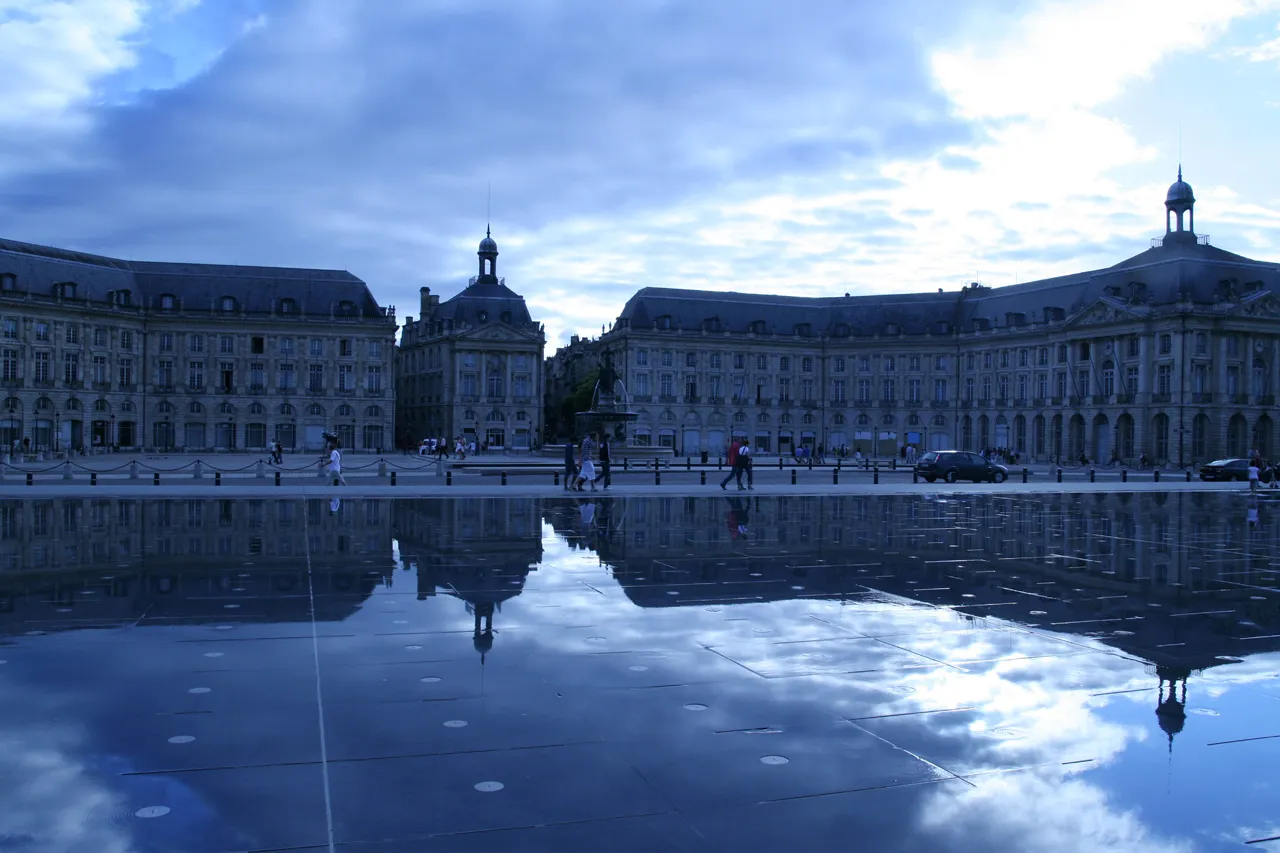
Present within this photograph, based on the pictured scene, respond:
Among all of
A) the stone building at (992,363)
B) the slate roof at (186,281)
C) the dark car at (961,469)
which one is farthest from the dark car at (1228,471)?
the slate roof at (186,281)

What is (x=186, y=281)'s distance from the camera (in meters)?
92.2

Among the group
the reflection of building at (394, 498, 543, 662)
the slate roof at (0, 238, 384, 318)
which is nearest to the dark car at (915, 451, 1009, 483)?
the reflection of building at (394, 498, 543, 662)

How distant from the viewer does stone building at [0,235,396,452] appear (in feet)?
268

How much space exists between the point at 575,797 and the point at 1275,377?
89893mm

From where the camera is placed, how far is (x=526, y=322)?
106500mm

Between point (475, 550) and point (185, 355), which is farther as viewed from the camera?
point (185, 355)

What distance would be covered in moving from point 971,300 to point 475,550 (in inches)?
3600

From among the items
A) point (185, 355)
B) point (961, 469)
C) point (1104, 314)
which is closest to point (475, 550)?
point (961, 469)

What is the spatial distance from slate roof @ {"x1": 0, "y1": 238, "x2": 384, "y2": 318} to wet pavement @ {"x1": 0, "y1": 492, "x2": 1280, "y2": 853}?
249ft

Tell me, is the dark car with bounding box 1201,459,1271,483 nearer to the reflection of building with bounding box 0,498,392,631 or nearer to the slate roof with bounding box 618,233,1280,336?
the slate roof with bounding box 618,233,1280,336

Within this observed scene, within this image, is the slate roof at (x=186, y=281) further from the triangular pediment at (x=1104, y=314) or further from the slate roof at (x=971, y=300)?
the triangular pediment at (x=1104, y=314)

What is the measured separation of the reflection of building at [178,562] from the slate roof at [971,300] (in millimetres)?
74218

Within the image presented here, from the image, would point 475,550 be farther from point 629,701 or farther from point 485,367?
point 485,367

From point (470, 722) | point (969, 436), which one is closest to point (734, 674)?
point (470, 722)
